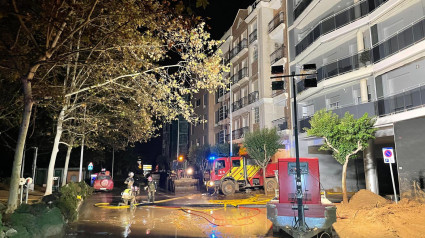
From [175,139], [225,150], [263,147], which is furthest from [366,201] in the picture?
[175,139]

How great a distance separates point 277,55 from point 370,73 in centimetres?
1146

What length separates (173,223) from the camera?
38.0ft

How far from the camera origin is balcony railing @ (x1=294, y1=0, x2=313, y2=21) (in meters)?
24.2

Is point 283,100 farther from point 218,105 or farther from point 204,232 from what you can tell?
point 204,232

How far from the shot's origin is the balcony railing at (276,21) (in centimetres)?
2859

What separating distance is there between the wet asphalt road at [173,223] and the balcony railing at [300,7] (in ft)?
54.3

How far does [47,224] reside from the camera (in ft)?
28.4

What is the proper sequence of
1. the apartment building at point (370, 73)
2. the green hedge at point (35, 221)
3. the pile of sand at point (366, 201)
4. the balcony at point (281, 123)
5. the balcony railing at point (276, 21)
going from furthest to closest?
the balcony railing at point (276, 21) → the balcony at point (281, 123) → the apartment building at point (370, 73) → the pile of sand at point (366, 201) → the green hedge at point (35, 221)

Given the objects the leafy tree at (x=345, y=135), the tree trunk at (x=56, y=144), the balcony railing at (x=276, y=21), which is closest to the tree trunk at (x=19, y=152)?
the tree trunk at (x=56, y=144)

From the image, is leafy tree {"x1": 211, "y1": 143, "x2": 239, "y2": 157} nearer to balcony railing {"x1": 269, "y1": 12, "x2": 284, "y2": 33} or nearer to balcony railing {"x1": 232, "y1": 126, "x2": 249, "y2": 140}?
balcony railing {"x1": 232, "y1": 126, "x2": 249, "y2": 140}

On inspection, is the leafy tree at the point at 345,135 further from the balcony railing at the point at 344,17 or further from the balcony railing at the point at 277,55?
the balcony railing at the point at 277,55

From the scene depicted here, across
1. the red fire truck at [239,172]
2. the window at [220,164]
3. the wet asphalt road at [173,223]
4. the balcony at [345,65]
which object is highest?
the balcony at [345,65]

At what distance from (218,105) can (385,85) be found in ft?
83.8

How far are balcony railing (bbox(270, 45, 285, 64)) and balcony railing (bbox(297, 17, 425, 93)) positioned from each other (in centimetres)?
679
